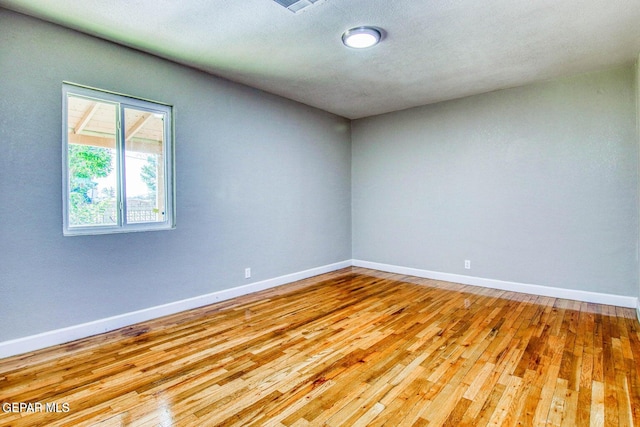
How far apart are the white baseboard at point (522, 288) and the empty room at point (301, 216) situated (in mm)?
28

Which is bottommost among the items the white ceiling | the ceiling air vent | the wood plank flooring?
the wood plank flooring

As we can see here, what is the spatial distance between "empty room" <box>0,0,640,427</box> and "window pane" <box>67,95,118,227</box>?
0.02m

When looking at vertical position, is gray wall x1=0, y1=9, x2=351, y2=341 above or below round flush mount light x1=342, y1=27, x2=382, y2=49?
below

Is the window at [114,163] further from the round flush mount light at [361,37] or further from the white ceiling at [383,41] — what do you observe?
the round flush mount light at [361,37]

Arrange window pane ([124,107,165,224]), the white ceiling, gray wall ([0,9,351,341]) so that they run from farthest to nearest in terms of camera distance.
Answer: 1. window pane ([124,107,165,224])
2. gray wall ([0,9,351,341])
3. the white ceiling

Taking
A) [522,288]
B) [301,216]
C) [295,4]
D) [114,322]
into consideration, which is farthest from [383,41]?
[114,322]

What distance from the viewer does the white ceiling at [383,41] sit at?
2.49m

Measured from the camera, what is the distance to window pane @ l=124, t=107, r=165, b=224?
3.25 m

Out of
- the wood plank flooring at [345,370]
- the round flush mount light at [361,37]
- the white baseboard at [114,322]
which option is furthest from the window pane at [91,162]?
the round flush mount light at [361,37]

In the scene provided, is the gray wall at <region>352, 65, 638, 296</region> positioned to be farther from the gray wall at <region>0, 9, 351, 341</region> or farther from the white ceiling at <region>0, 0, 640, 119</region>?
the gray wall at <region>0, 9, 351, 341</region>

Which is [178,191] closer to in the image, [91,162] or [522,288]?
[91,162]

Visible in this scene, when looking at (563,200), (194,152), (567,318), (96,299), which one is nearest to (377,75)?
(194,152)

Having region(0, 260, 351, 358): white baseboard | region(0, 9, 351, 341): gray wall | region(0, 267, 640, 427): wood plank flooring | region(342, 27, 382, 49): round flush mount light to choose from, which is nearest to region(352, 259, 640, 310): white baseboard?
region(0, 267, 640, 427): wood plank flooring

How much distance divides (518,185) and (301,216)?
3.01m
